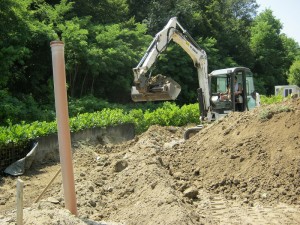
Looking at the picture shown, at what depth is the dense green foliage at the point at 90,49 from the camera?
16016mm

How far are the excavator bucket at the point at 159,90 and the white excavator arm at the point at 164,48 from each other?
0.08ft

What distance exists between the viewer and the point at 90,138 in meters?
12.6

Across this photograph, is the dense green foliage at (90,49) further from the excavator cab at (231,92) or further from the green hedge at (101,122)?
the excavator cab at (231,92)

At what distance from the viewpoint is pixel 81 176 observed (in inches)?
312

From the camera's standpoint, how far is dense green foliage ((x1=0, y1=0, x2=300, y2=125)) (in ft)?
52.5

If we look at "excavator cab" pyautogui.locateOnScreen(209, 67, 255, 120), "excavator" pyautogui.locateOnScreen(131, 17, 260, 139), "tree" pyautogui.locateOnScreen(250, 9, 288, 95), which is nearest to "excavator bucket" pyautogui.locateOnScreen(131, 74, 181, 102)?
"excavator" pyautogui.locateOnScreen(131, 17, 260, 139)

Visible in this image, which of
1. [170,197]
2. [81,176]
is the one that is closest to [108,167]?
[81,176]

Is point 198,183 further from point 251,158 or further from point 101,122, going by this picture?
point 101,122

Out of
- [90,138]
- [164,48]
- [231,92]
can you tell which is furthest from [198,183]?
[90,138]

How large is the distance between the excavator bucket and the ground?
1167 millimetres

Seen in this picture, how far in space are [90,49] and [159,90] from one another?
11.5m

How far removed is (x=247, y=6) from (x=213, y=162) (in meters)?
52.8

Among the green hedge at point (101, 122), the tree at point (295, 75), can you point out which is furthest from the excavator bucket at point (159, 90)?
the tree at point (295, 75)

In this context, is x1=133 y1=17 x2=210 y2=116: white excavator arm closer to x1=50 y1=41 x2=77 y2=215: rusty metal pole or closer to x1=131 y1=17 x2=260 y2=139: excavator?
x1=131 y1=17 x2=260 y2=139: excavator
